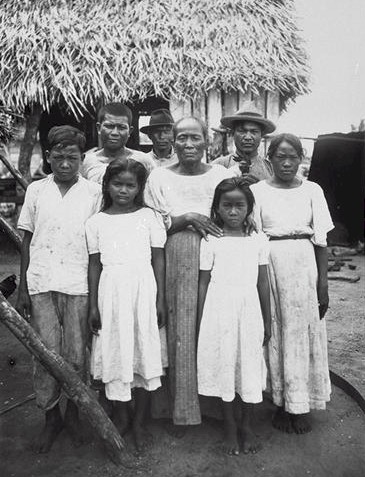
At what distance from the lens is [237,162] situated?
3.46 metres

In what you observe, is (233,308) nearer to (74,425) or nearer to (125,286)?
(125,286)

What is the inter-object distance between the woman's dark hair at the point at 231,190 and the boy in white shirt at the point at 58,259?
68cm

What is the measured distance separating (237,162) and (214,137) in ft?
12.2

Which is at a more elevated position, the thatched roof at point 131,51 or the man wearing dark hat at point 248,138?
the thatched roof at point 131,51

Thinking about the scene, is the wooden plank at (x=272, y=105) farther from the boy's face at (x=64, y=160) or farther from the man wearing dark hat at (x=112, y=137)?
the boy's face at (x=64, y=160)

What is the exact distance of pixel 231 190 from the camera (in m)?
2.71

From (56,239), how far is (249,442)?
159 cm

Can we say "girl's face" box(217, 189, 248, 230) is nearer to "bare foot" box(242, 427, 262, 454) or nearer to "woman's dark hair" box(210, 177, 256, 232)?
"woman's dark hair" box(210, 177, 256, 232)

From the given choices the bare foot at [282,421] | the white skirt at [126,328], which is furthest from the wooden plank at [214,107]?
the bare foot at [282,421]

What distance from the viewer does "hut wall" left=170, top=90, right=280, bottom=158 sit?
6.86 metres

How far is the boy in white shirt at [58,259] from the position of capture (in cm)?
270

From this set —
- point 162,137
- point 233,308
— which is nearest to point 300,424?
point 233,308

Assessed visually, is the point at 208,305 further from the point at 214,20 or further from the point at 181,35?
the point at 214,20

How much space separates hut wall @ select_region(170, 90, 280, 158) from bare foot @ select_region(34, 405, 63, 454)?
491 cm
